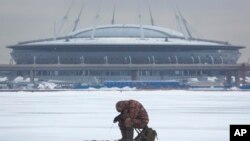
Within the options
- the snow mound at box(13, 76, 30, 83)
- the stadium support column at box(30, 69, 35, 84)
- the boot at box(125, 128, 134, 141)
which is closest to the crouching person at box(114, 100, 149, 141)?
the boot at box(125, 128, 134, 141)

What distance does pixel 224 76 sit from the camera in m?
175

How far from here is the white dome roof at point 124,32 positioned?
18675 cm

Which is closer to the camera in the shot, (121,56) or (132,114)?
(132,114)

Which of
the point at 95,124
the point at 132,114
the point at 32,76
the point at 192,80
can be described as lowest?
the point at 95,124

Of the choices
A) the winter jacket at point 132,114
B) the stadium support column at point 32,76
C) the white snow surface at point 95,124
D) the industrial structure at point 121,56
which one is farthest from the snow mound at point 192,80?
the winter jacket at point 132,114

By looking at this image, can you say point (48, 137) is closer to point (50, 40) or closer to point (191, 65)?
point (191, 65)

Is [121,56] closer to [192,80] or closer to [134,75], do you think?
[134,75]

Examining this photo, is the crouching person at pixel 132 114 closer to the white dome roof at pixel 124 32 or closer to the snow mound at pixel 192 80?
the snow mound at pixel 192 80

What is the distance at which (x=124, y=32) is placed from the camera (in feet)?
616

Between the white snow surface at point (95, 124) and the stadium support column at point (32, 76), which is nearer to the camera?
the white snow surface at point (95, 124)

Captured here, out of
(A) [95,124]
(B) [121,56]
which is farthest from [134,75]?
(A) [95,124]

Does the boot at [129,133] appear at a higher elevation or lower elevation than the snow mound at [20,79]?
lower

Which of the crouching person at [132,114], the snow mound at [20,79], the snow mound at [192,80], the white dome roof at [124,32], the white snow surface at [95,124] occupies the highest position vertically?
the white dome roof at [124,32]

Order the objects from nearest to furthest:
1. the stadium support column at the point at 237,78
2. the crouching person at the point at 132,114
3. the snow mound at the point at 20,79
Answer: the crouching person at the point at 132,114, the stadium support column at the point at 237,78, the snow mound at the point at 20,79
